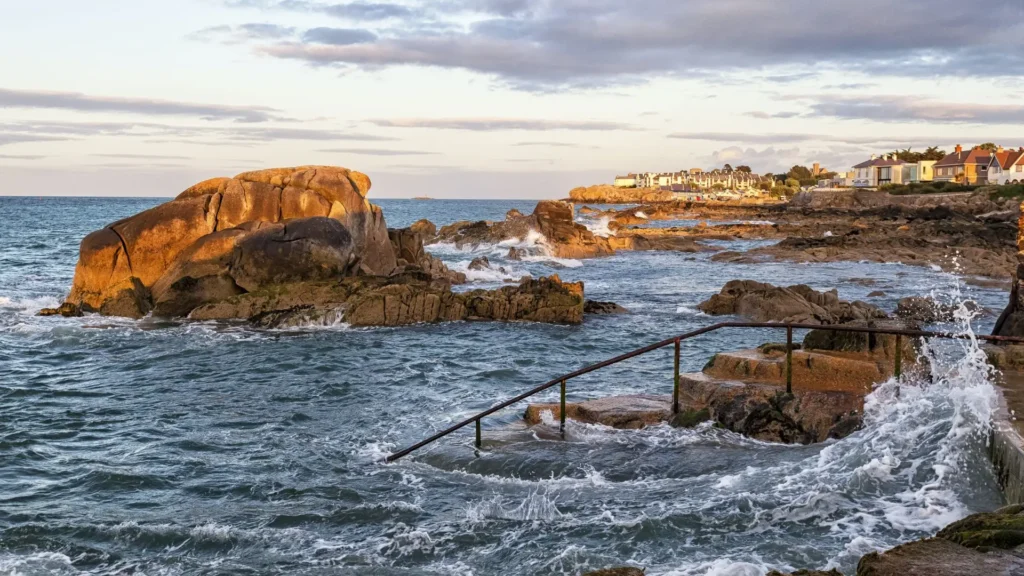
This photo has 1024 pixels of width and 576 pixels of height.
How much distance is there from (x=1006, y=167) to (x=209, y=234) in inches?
3723

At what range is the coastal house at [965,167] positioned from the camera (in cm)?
10575

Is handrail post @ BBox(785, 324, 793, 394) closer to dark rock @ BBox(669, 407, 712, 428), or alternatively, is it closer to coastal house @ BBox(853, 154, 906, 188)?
dark rock @ BBox(669, 407, 712, 428)

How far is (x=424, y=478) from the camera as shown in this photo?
11070 millimetres

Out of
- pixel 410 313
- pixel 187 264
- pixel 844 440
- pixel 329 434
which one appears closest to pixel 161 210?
pixel 187 264

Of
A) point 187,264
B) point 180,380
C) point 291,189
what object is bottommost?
point 180,380

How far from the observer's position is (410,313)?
2459cm

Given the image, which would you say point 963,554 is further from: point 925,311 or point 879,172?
point 879,172

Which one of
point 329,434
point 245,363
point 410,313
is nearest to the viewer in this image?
point 329,434

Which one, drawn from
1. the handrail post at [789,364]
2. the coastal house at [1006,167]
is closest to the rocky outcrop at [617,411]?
the handrail post at [789,364]

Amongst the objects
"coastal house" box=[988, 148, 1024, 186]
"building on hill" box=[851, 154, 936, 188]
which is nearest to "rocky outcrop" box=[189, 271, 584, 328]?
"coastal house" box=[988, 148, 1024, 186]

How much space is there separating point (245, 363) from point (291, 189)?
10101mm

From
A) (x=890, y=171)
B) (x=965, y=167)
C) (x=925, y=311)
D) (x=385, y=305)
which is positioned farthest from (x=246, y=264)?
(x=890, y=171)

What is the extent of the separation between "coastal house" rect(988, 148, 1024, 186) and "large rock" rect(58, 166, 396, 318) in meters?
84.9

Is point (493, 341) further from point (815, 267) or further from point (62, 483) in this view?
point (815, 267)
